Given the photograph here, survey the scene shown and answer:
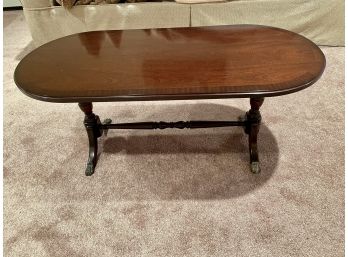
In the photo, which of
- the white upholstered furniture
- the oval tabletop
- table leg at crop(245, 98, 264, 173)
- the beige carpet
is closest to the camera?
the oval tabletop

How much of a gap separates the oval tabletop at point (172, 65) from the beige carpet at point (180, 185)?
56cm

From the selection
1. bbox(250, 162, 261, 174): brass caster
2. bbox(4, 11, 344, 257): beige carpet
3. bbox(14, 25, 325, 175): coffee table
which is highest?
bbox(14, 25, 325, 175): coffee table

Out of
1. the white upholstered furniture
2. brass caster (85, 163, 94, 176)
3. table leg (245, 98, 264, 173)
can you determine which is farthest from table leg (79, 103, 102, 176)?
the white upholstered furniture

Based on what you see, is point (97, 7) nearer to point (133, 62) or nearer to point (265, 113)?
point (133, 62)

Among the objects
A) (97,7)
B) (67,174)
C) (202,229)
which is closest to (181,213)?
(202,229)

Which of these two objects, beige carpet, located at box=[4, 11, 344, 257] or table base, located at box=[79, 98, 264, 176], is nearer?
beige carpet, located at box=[4, 11, 344, 257]

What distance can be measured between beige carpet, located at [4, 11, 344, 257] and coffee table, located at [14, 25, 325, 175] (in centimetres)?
16

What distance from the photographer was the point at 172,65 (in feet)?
3.67

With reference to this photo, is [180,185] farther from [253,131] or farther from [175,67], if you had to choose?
[175,67]

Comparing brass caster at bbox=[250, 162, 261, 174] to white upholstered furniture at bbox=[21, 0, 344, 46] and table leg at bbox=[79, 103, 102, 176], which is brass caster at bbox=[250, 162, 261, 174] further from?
white upholstered furniture at bbox=[21, 0, 344, 46]

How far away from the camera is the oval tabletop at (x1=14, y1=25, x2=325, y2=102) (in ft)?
3.19

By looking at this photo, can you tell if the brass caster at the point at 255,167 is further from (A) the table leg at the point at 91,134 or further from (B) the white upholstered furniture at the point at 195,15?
(B) the white upholstered furniture at the point at 195,15

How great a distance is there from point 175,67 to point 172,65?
0.02 metres

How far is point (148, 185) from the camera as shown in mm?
1398
